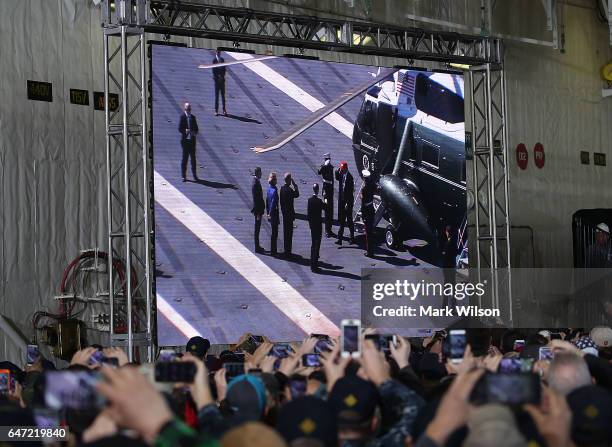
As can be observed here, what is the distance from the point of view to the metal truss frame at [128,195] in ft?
42.8

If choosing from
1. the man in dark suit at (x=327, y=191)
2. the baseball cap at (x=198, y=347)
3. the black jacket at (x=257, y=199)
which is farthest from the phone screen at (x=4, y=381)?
the man in dark suit at (x=327, y=191)

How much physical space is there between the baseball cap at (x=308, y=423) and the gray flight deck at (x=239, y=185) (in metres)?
9.81

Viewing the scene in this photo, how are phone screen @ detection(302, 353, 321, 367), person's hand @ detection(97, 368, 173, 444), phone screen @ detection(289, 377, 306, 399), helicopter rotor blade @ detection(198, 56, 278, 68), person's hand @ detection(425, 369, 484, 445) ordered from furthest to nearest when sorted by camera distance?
helicopter rotor blade @ detection(198, 56, 278, 68), phone screen @ detection(302, 353, 321, 367), phone screen @ detection(289, 377, 306, 399), person's hand @ detection(425, 369, 484, 445), person's hand @ detection(97, 368, 173, 444)

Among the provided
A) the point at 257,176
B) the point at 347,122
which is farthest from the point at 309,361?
Answer: the point at 347,122

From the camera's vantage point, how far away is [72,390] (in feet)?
11.3

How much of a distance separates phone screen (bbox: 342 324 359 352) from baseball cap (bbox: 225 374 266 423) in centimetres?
80

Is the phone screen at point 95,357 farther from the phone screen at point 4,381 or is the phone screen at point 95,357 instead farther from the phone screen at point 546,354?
the phone screen at point 546,354

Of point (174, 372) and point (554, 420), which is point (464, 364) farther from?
point (174, 372)

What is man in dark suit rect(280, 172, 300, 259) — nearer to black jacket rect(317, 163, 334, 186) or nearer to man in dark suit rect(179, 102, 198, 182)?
black jacket rect(317, 163, 334, 186)

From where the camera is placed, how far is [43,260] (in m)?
14.1

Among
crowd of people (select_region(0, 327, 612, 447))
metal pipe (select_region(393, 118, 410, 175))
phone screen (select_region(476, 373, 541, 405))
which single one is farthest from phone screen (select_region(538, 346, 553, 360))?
metal pipe (select_region(393, 118, 410, 175))

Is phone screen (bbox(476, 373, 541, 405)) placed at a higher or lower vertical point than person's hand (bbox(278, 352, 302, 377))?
higher

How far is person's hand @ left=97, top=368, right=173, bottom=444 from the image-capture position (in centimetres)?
292

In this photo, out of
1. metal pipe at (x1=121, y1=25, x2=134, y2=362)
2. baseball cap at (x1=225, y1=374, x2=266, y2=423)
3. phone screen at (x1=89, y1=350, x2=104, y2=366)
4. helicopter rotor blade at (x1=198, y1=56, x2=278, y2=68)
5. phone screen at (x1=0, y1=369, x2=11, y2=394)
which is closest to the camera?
baseball cap at (x1=225, y1=374, x2=266, y2=423)
